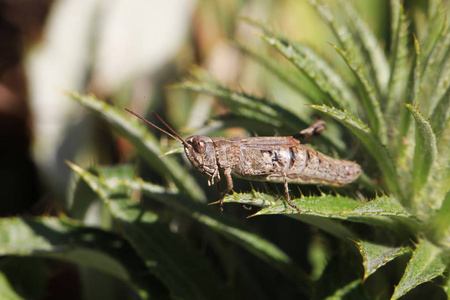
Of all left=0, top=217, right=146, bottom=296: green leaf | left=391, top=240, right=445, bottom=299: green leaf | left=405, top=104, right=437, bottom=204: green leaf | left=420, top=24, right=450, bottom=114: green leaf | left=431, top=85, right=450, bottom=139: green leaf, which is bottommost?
left=0, top=217, right=146, bottom=296: green leaf

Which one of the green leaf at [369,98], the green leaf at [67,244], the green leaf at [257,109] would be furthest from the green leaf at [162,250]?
the green leaf at [369,98]

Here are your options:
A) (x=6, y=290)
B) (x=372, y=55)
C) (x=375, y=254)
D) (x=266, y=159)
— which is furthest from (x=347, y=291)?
(x=6, y=290)

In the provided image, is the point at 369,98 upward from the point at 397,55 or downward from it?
downward

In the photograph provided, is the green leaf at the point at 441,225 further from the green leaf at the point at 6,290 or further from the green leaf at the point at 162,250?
the green leaf at the point at 6,290

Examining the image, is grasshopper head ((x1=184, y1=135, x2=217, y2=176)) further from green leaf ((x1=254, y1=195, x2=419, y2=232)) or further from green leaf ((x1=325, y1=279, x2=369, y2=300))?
green leaf ((x1=325, y1=279, x2=369, y2=300))

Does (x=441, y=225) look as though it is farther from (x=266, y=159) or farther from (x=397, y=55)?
(x=266, y=159)

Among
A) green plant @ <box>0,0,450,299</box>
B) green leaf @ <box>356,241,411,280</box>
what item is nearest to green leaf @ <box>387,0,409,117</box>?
green plant @ <box>0,0,450,299</box>
